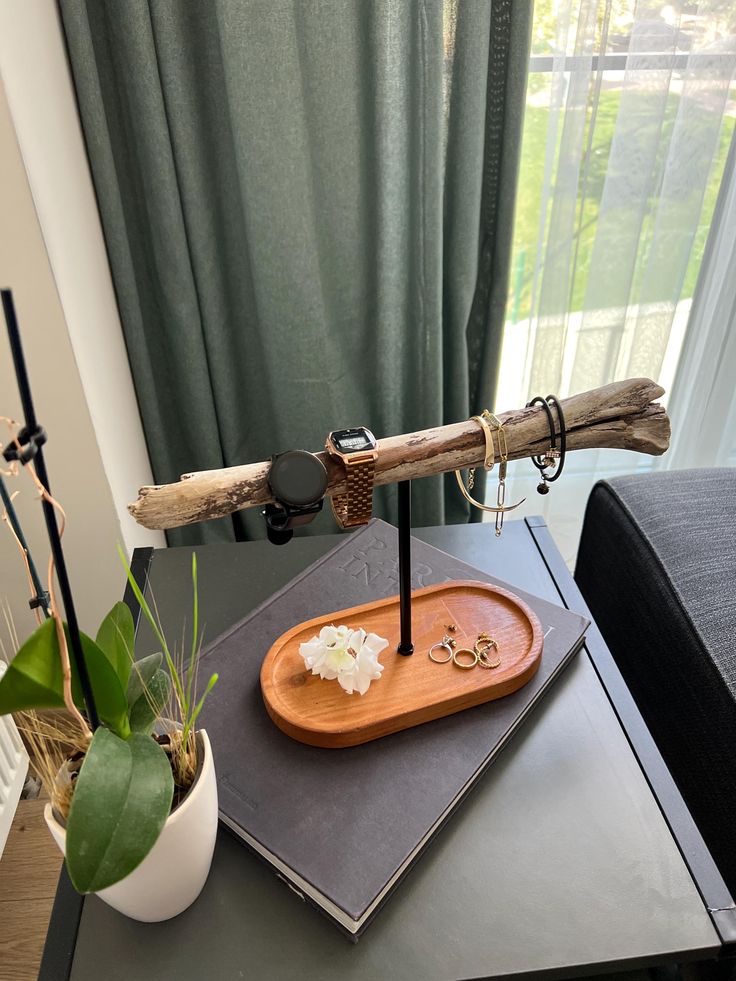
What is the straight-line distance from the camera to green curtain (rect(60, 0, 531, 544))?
3.42ft

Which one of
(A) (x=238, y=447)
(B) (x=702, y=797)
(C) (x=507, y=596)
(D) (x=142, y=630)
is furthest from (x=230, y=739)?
(A) (x=238, y=447)

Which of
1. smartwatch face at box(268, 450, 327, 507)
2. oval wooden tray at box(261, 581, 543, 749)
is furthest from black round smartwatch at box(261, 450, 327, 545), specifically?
oval wooden tray at box(261, 581, 543, 749)

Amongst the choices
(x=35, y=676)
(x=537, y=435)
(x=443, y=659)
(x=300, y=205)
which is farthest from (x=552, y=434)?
(x=300, y=205)

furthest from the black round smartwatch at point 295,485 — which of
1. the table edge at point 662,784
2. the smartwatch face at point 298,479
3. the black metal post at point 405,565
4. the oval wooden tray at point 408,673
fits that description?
the table edge at point 662,784

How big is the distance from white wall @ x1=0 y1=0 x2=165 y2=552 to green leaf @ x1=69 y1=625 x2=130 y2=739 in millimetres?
508

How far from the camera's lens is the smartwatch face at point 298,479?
2.07 ft

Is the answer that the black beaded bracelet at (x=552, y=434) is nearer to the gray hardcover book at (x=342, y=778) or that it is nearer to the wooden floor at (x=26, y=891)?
the gray hardcover book at (x=342, y=778)

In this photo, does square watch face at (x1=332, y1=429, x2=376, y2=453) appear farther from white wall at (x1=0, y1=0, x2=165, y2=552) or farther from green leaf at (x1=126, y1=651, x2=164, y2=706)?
white wall at (x1=0, y1=0, x2=165, y2=552)

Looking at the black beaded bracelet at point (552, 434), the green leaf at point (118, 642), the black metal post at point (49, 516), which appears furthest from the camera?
the black beaded bracelet at point (552, 434)

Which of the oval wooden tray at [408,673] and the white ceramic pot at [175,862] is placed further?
the oval wooden tray at [408,673]

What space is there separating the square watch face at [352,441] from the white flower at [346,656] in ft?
0.67

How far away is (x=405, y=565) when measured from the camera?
2.51ft

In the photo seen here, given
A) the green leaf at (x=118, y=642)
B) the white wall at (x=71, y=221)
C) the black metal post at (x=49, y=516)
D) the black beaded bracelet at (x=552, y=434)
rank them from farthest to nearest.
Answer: the white wall at (x=71, y=221)
the black beaded bracelet at (x=552, y=434)
the green leaf at (x=118, y=642)
the black metal post at (x=49, y=516)

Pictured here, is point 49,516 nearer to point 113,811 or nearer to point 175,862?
point 113,811
